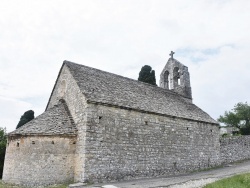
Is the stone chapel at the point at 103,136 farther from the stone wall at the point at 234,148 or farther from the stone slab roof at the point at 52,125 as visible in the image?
the stone wall at the point at 234,148

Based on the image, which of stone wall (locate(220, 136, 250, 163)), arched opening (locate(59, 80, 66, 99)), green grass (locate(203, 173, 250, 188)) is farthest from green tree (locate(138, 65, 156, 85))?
green grass (locate(203, 173, 250, 188))

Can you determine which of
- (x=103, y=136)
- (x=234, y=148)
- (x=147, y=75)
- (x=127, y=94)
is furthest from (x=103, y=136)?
(x=234, y=148)

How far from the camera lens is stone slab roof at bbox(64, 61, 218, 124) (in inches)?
549

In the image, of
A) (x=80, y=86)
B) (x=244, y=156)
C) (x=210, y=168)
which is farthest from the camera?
(x=244, y=156)

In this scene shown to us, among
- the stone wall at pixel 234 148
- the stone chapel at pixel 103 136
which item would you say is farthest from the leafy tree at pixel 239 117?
the stone chapel at pixel 103 136

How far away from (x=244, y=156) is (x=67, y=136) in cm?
1646

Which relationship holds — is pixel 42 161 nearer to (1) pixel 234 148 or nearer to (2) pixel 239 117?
(1) pixel 234 148

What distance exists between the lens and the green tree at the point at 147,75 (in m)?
23.9

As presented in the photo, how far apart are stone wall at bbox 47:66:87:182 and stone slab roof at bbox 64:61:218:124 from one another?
43 cm

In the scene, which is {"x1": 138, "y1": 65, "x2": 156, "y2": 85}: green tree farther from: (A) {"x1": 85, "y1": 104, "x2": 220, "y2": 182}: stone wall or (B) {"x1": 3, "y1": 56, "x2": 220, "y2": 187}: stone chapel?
(A) {"x1": 85, "y1": 104, "x2": 220, "y2": 182}: stone wall

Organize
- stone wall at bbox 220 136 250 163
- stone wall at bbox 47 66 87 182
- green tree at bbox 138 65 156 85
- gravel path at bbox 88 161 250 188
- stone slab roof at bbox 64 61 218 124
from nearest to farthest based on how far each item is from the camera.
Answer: gravel path at bbox 88 161 250 188
stone wall at bbox 47 66 87 182
stone slab roof at bbox 64 61 218 124
stone wall at bbox 220 136 250 163
green tree at bbox 138 65 156 85

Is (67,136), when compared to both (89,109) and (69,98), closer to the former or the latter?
(89,109)

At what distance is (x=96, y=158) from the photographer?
40.1 ft

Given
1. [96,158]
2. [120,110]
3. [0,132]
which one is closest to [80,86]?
[120,110]
